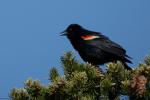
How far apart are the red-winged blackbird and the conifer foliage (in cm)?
309

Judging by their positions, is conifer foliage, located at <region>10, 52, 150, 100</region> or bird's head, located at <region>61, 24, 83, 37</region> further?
bird's head, located at <region>61, 24, 83, 37</region>

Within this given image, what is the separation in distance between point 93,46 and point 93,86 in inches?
139

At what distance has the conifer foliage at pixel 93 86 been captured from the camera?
233 centimetres

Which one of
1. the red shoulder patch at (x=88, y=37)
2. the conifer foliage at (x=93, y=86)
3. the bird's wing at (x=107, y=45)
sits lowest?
the conifer foliage at (x=93, y=86)

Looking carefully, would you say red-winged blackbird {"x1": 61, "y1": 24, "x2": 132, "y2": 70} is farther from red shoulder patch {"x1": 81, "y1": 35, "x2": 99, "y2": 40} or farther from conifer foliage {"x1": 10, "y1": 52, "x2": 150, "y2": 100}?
conifer foliage {"x1": 10, "y1": 52, "x2": 150, "y2": 100}

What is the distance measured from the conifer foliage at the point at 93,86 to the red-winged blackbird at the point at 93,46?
10.1ft

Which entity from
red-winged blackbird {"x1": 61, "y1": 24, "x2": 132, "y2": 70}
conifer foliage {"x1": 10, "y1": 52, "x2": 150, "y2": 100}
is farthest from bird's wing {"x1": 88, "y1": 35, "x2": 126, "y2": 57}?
conifer foliage {"x1": 10, "y1": 52, "x2": 150, "y2": 100}

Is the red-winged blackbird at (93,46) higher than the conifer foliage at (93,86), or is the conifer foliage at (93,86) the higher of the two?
the red-winged blackbird at (93,46)

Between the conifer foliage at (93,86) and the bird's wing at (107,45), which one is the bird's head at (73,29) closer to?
the bird's wing at (107,45)

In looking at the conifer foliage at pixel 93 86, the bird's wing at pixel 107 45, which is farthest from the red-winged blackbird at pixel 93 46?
the conifer foliage at pixel 93 86

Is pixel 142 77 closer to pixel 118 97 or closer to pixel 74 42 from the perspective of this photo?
pixel 118 97

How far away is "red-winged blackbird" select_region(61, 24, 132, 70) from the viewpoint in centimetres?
584

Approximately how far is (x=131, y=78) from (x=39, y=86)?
0.57m

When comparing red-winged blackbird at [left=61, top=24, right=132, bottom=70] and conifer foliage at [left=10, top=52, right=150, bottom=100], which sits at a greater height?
red-winged blackbird at [left=61, top=24, right=132, bottom=70]
